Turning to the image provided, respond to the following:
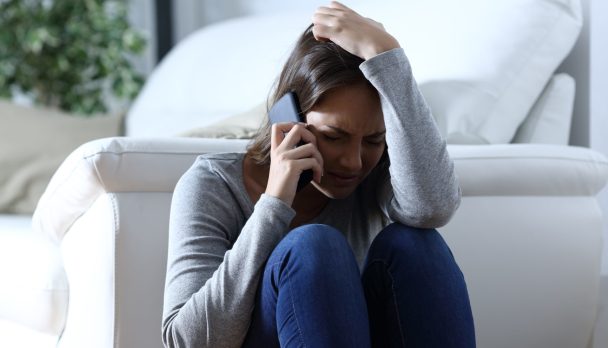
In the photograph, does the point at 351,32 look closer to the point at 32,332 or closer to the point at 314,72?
the point at 314,72

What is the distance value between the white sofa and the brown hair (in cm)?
21

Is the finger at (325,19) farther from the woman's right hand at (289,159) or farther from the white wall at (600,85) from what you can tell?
the white wall at (600,85)

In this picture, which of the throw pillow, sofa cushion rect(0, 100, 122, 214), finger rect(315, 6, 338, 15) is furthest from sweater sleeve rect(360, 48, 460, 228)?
sofa cushion rect(0, 100, 122, 214)

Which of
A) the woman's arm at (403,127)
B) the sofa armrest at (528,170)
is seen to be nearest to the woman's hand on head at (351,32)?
the woman's arm at (403,127)

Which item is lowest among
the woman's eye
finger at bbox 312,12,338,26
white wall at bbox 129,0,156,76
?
white wall at bbox 129,0,156,76

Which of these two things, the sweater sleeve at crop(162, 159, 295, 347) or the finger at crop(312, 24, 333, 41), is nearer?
the sweater sleeve at crop(162, 159, 295, 347)

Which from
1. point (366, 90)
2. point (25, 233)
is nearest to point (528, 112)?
point (366, 90)

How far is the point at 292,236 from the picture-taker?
1.14 meters

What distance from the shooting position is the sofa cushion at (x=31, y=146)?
230 cm

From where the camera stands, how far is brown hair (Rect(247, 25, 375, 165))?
1261 millimetres

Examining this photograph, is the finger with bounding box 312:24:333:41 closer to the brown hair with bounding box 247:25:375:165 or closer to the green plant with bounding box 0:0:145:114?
the brown hair with bounding box 247:25:375:165

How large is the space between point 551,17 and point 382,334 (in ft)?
2.93

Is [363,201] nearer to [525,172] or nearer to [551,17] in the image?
[525,172]

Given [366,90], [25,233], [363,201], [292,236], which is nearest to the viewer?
[292,236]
